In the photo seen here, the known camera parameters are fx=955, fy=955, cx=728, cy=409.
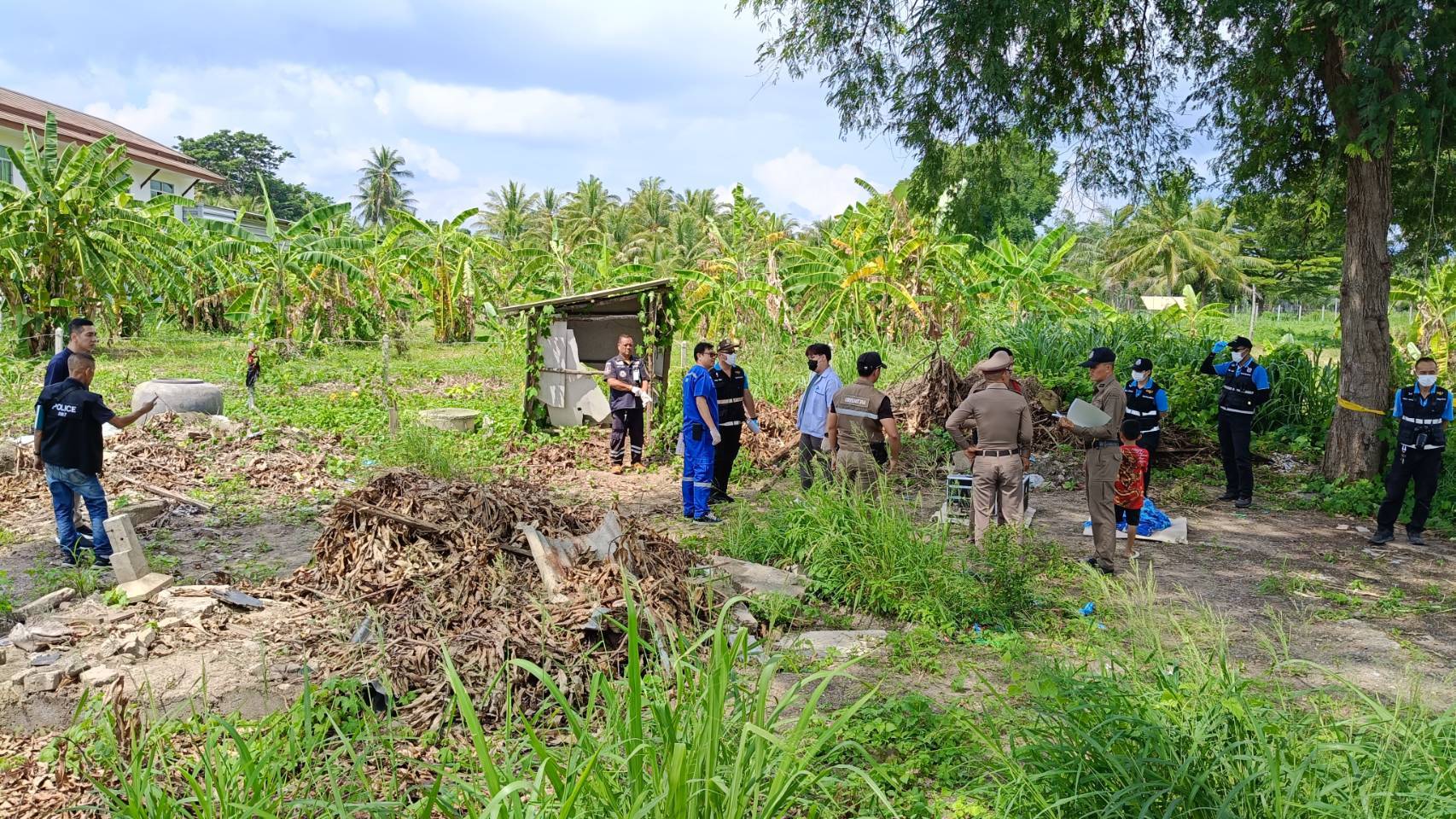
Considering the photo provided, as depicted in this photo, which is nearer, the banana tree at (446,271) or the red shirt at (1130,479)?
the red shirt at (1130,479)

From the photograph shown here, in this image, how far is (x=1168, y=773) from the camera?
127 inches

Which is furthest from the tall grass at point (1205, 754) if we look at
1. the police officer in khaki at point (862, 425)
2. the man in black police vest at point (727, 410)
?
the man in black police vest at point (727, 410)

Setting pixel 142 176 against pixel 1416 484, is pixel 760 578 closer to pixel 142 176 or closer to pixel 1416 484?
pixel 1416 484

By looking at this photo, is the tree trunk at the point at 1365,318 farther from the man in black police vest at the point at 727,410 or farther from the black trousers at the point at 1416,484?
the man in black police vest at the point at 727,410

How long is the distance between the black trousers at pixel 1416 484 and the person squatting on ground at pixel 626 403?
740cm

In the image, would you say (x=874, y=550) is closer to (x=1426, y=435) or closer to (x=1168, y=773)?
(x=1168, y=773)

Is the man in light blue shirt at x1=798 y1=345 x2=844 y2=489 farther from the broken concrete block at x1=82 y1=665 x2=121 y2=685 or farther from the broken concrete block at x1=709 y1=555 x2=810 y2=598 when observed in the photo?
the broken concrete block at x1=82 y1=665 x2=121 y2=685

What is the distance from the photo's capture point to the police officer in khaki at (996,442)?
6953 millimetres

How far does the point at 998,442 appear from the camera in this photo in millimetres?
6984

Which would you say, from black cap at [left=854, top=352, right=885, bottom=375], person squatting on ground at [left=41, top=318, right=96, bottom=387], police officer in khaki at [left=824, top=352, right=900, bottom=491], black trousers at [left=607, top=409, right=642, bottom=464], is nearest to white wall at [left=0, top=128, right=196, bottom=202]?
black trousers at [left=607, top=409, right=642, bottom=464]

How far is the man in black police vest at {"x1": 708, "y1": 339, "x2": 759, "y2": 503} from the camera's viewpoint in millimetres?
9047

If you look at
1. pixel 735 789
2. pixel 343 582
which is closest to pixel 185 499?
pixel 343 582

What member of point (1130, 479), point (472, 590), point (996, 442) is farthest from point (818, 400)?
→ point (472, 590)

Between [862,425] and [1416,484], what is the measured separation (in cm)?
511
